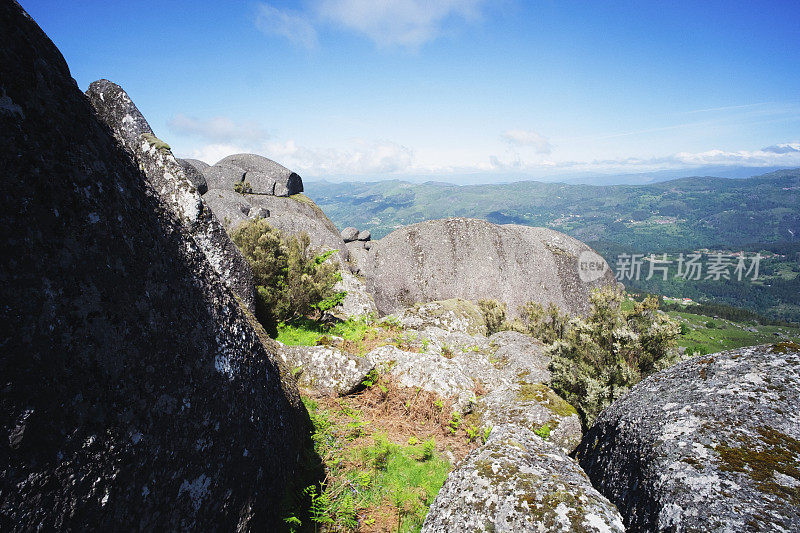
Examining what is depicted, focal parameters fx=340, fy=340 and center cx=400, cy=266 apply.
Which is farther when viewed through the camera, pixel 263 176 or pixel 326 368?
pixel 263 176

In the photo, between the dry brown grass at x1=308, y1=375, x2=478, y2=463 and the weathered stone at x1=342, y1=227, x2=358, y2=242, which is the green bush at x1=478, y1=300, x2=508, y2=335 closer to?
the dry brown grass at x1=308, y1=375, x2=478, y2=463

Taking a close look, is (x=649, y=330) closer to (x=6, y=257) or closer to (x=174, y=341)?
(x=174, y=341)

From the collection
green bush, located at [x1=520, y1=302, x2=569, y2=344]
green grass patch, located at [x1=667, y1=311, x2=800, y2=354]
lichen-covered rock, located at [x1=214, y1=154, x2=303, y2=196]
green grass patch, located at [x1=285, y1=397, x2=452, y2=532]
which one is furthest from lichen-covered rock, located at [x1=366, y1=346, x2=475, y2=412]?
green grass patch, located at [x1=667, y1=311, x2=800, y2=354]

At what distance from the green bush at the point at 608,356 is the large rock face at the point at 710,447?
235 cm

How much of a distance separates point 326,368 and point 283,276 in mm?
5679

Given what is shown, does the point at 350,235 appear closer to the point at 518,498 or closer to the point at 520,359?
the point at 520,359

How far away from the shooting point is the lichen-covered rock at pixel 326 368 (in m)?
7.66

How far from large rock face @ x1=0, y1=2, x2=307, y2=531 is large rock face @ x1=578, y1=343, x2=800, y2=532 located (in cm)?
475

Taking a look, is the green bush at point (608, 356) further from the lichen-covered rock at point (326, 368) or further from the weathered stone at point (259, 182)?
the weathered stone at point (259, 182)

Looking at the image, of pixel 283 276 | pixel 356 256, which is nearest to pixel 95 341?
pixel 283 276

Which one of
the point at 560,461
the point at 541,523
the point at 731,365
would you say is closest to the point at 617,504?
the point at 560,461

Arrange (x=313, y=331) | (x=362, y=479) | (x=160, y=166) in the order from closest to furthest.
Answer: (x=362, y=479), (x=160, y=166), (x=313, y=331)

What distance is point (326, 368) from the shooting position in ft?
25.8

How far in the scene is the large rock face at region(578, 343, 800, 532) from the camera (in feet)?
11.2
